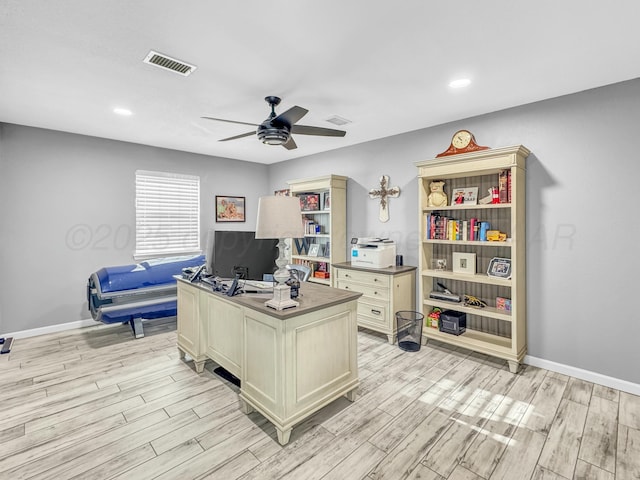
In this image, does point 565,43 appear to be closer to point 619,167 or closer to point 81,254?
point 619,167

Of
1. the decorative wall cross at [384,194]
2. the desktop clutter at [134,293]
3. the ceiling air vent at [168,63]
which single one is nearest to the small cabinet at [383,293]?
the decorative wall cross at [384,194]

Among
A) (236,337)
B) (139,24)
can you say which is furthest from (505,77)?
(236,337)

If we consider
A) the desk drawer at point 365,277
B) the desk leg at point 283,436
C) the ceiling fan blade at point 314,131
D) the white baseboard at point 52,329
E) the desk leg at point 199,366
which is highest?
the ceiling fan blade at point 314,131

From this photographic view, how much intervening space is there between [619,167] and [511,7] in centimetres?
184

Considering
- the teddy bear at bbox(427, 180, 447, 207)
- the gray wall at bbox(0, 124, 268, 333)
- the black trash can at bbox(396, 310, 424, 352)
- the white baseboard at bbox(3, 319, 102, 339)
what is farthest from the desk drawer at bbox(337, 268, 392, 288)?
the white baseboard at bbox(3, 319, 102, 339)

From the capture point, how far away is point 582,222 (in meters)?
2.82

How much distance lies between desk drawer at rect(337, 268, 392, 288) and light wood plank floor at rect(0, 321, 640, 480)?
3.01ft

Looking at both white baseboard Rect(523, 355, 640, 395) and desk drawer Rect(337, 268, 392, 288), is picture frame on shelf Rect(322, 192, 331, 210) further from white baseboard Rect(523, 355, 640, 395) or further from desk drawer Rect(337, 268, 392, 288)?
white baseboard Rect(523, 355, 640, 395)

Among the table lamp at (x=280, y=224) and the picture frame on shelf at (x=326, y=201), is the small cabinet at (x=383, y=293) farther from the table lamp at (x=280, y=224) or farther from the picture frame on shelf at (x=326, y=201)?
the table lamp at (x=280, y=224)

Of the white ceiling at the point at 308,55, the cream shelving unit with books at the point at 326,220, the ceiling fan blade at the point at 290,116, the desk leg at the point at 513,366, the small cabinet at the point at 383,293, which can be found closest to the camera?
the white ceiling at the point at 308,55

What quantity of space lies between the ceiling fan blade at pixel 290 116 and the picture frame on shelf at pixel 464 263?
88.7 inches

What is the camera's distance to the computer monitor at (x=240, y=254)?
229 centimetres

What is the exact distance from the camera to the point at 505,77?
8.38 feet

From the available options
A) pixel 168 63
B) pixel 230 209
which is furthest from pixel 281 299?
pixel 230 209
